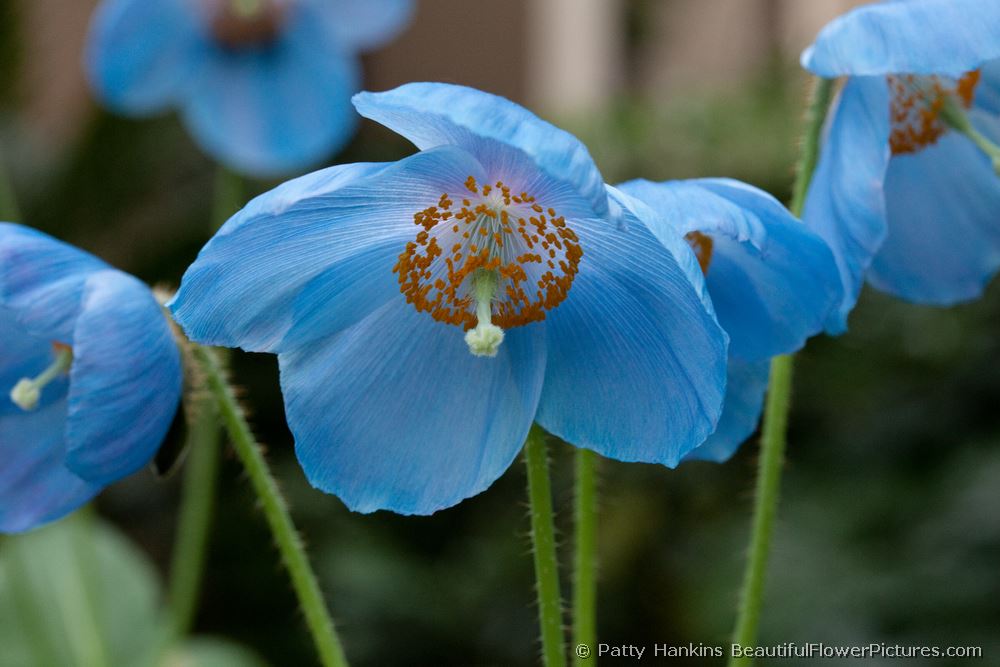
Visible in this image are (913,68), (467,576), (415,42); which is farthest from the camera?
(415,42)

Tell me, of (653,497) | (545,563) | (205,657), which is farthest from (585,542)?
(653,497)

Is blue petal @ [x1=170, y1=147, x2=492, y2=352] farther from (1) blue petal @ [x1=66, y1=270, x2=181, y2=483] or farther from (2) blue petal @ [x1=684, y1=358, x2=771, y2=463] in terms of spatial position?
(2) blue petal @ [x1=684, y1=358, x2=771, y2=463]

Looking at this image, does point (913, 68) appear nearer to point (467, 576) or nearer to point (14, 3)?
point (467, 576)

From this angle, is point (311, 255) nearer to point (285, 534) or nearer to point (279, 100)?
point (285, 534)

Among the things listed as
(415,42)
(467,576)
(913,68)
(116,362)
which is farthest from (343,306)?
(415,42)

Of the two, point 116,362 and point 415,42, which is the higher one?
point 116,362

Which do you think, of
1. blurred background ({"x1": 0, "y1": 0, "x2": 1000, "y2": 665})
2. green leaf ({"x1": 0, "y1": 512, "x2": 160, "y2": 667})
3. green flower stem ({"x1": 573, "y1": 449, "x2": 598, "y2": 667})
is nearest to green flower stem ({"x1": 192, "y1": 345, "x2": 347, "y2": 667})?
green flower stem ({"x1": 573, "y1": 449, "x2": 598, "y2": 667})

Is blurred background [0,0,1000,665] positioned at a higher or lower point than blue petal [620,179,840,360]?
lower

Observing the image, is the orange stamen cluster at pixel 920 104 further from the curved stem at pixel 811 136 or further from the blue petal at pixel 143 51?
the blue petal at pixel 143 51
